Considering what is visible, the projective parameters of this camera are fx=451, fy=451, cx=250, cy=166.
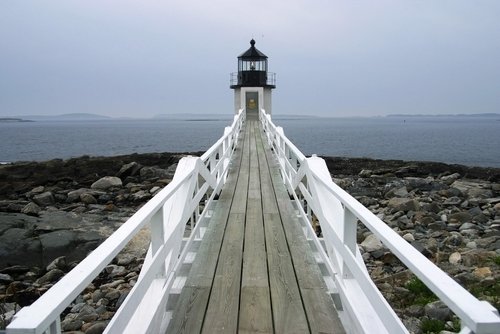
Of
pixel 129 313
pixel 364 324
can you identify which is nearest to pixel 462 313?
pixel 364 324

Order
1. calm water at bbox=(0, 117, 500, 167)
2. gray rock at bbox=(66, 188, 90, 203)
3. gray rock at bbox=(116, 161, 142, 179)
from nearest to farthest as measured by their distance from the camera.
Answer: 1. gray rock at bbox=(66, 188, 90, 203)
2. gray rock at bbox=(116, 161, 142, 179)
3. calm water at bbox=(0, 117, 500, 167)

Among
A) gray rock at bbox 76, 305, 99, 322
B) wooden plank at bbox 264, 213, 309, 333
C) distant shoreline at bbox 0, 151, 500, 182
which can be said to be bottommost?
distant shoreline at bbox 0, 151, 500, 182

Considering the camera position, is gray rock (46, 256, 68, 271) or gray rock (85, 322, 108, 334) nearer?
gray rock (85, 322, 108, 334)

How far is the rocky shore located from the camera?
610cm

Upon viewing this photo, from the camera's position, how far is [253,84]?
29.7m

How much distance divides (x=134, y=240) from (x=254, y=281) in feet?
17.9

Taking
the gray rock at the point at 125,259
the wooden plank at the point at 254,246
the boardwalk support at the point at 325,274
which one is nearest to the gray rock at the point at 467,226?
the wooden plank at the point at 254,246

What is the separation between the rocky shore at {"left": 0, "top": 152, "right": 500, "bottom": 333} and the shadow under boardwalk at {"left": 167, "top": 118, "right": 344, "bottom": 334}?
1682mm

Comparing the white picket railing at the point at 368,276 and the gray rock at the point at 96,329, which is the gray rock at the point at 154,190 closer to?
the gray rock at the point at 96,329

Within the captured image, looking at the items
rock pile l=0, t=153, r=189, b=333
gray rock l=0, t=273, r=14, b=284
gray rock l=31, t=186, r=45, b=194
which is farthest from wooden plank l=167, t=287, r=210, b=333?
gray rock l=31, t=186, r=45, b=194

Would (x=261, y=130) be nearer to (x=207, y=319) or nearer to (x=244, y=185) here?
(x=244, y=185)

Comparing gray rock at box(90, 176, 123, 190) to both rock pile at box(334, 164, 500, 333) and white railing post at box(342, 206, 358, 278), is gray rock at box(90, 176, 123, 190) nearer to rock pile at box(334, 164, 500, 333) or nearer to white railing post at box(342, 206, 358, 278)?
rock pile at box(334, 164, 500, 333)

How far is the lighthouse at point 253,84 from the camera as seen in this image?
95.7ft

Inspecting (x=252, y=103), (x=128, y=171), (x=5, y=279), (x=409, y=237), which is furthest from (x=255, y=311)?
(x=252, y=103)
